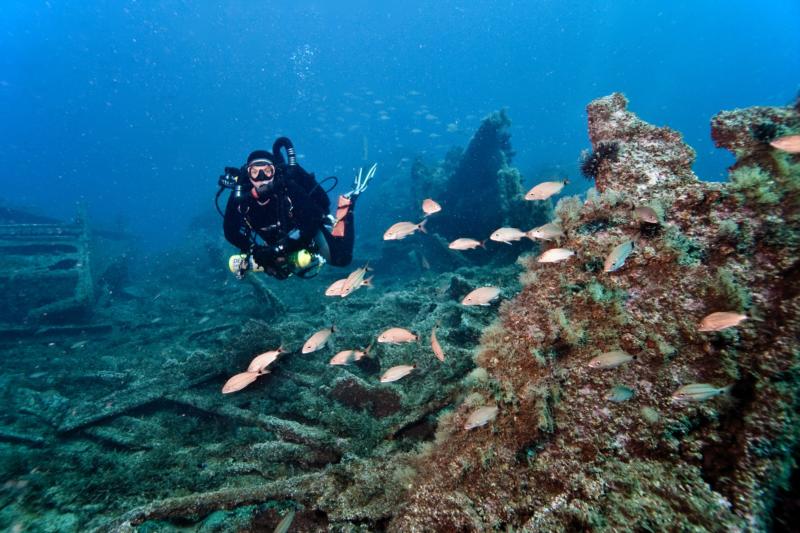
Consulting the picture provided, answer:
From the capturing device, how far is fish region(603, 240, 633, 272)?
245 cm

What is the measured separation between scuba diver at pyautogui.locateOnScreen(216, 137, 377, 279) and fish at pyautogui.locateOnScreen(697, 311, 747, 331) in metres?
5.29

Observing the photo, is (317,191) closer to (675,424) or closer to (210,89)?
(675,424)

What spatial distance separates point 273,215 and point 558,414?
5671mm

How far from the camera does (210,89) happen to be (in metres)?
155

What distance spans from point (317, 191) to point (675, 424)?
20.6 feet

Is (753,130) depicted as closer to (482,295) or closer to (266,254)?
(482,295)

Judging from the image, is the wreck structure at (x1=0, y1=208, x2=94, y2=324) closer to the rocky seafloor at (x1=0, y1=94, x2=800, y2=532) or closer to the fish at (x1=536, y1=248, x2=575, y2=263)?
the rocky seafloor at (x1=0, y1=94, x2=800, y2=532)

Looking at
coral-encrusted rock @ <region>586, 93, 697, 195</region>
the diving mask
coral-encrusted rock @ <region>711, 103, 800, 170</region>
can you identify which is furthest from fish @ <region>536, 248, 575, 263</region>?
the diving mask

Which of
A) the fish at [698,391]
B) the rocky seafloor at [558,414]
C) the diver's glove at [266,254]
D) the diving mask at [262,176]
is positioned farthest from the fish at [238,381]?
the fish at [698,391]

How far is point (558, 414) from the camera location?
7.55ft

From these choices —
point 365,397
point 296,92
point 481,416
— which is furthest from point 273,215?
point 296,92

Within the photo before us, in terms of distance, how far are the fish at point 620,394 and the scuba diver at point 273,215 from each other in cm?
497

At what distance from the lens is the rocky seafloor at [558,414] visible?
1798 mm

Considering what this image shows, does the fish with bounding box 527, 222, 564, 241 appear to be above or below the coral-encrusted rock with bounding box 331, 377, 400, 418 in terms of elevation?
above
